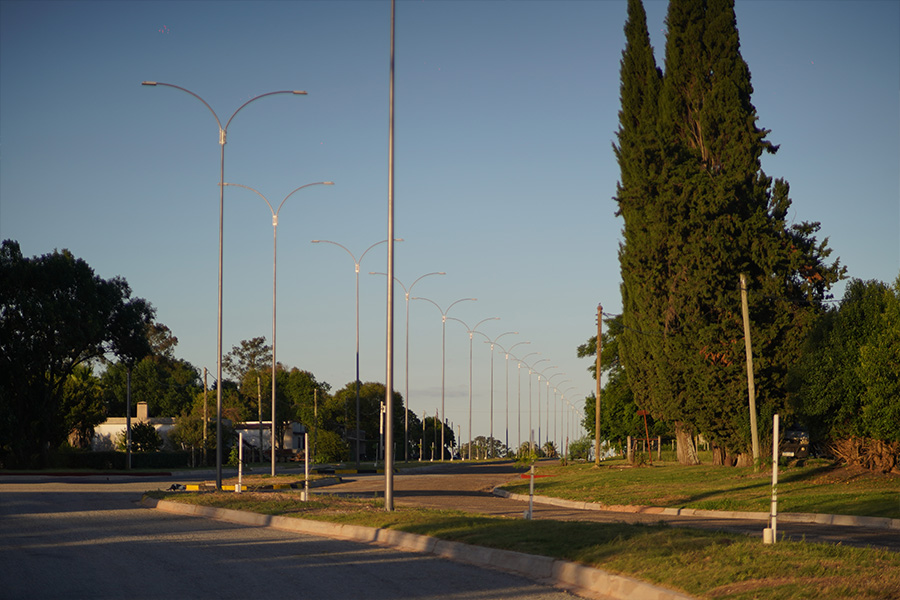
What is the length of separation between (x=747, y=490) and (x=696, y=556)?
17005 millimetres

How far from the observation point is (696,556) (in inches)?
418

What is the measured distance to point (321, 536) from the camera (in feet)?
50.6

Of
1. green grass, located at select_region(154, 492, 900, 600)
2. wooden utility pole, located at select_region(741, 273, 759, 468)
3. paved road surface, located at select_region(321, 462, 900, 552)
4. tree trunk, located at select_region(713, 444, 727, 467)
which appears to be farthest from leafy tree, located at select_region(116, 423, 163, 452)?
green grass, located at select_region(154, 492, 900, 600)

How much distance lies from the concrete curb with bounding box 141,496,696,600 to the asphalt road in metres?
0.34

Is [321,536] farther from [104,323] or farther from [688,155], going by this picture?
[104,323]

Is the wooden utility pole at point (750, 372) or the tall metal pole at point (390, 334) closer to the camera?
the tall metal pole at point (390, 334)

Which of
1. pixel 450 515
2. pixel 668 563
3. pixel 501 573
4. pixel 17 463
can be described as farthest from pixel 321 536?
pixel 17 463

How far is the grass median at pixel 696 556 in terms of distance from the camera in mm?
8844

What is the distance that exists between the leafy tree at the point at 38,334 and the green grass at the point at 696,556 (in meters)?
40.9

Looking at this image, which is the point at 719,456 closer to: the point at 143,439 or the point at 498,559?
the point at 498,559

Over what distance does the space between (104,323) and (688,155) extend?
115 feet

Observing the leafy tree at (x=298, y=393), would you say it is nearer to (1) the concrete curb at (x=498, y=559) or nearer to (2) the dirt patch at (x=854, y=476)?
(2) the dirt patch at (x=854, y=476)

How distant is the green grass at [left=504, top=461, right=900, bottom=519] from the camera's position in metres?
22.0

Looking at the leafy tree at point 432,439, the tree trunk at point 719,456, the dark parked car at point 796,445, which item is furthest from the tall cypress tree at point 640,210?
the leafy tree at point 432,439
